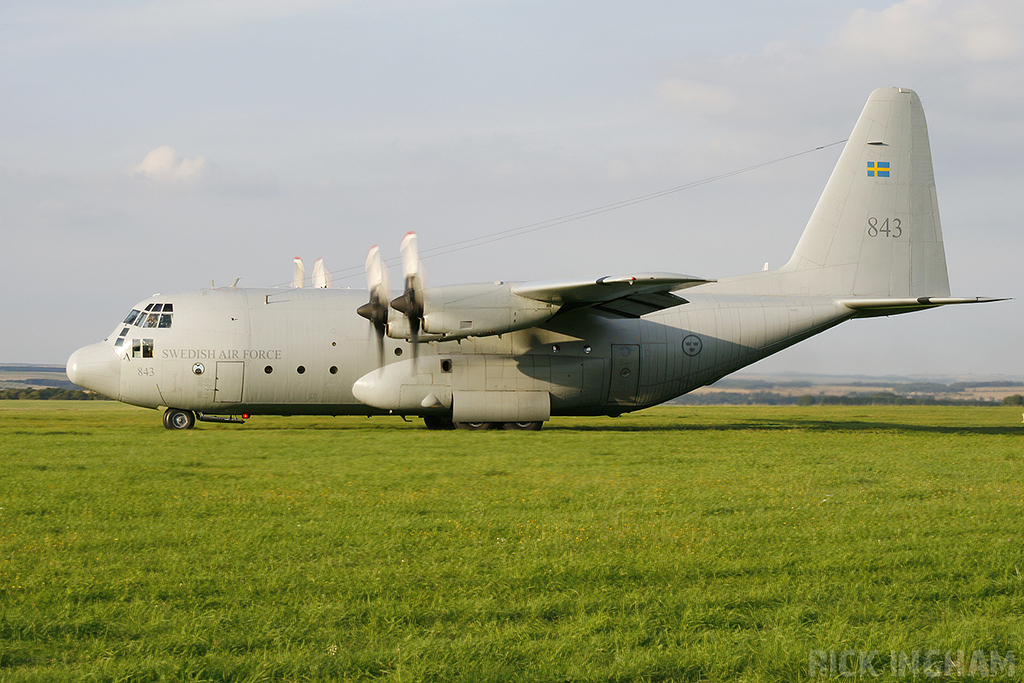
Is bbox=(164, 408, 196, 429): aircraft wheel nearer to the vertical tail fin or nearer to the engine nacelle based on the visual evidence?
the engine nacelle

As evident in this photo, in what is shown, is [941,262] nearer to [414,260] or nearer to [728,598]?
[414,260]

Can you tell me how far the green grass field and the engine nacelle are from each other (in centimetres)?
813

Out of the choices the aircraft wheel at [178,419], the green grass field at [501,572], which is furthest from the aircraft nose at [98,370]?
the green grass field at [501,572]

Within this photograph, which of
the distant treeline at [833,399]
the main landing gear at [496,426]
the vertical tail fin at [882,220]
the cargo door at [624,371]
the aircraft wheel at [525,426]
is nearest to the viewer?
the main landing gear at [496,426]

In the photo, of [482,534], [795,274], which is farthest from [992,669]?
[795,274]

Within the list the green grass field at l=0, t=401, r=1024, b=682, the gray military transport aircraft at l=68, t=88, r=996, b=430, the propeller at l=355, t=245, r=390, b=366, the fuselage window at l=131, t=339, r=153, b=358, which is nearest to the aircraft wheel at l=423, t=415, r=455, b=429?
the gray military transport aircraft at l=68, t=88, r=996, b=430

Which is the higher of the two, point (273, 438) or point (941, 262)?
point (941, 262)

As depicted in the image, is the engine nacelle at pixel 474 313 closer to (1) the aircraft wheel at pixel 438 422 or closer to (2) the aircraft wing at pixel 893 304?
(1) the aircraft wheel at pixel 438 422

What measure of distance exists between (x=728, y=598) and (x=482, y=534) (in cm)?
314

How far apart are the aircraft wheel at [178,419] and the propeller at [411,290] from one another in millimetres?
6980

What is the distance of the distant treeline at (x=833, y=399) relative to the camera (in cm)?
4850

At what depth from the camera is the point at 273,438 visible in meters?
21.0

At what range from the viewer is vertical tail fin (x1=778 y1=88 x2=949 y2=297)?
2770 cm

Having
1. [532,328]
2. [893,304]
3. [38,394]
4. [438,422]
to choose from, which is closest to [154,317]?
[438,422]
